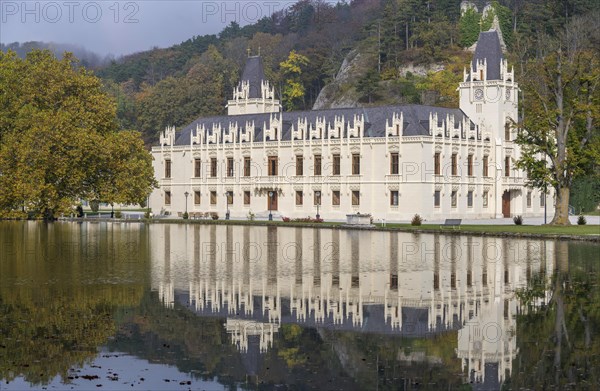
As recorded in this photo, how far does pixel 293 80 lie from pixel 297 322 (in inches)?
5969

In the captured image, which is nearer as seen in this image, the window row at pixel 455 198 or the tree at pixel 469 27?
the window row at pixel 455 198

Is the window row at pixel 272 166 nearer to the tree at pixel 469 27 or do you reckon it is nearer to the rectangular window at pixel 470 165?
the rectangular window at pixel 470 165

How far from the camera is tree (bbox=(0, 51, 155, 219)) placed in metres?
77.4

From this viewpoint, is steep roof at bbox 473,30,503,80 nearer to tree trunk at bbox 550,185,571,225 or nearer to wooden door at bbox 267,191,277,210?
wooden door at bbox 267,191,277,210

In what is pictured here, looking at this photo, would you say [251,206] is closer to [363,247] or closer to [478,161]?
[478,161]

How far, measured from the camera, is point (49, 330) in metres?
22.0

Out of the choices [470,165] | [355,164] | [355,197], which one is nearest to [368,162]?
[355,164]

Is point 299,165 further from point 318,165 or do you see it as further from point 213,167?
point 213,167

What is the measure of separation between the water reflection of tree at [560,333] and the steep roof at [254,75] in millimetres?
86166

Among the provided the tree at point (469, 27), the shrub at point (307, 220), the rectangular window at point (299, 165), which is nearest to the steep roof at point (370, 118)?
the rectangular window at point (299, 165)

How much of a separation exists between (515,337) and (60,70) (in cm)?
6989

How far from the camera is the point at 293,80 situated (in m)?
174

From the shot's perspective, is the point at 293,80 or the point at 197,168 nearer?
the point at 197,168

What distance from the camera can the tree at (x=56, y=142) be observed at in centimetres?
7738
